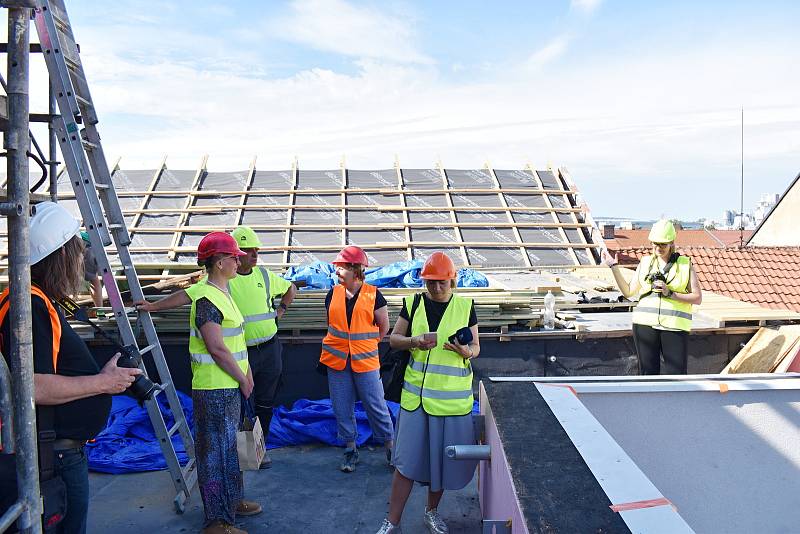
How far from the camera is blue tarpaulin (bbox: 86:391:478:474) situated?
15.7 ft

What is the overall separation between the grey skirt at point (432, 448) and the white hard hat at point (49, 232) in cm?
203

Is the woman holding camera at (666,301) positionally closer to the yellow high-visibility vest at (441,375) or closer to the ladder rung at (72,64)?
the yellow high-visibility vest at (441,375)

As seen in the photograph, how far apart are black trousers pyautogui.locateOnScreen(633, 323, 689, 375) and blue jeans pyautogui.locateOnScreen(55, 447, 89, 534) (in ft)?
13.7

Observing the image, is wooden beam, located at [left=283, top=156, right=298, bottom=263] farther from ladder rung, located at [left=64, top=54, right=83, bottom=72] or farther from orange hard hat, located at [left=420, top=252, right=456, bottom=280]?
orange hard hat, located at [left=420, top=252, right=456, bottom=280]

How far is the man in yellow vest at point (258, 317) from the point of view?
4.45m

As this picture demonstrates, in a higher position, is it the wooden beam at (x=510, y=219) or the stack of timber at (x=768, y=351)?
the wooden beam at (x=510, y=219)

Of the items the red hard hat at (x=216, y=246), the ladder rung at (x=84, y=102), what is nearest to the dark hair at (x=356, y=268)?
the red hard hat at (x=216, y=246)

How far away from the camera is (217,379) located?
3.51m

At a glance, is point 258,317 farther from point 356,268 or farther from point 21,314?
point 21,314

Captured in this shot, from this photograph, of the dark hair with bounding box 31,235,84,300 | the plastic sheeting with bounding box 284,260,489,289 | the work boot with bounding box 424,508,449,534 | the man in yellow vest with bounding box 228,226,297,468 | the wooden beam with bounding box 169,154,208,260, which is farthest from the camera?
the wooden beam with bounding box 169,154,208,260

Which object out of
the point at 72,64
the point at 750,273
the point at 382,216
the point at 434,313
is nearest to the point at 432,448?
the point at 434,313

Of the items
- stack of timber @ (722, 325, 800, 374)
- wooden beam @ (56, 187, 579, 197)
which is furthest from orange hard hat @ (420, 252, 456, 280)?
wooden beam @ (56, 187, 579, 197)

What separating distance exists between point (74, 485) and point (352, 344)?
2.54 meters

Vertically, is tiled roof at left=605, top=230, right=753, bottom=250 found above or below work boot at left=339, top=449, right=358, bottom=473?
above
